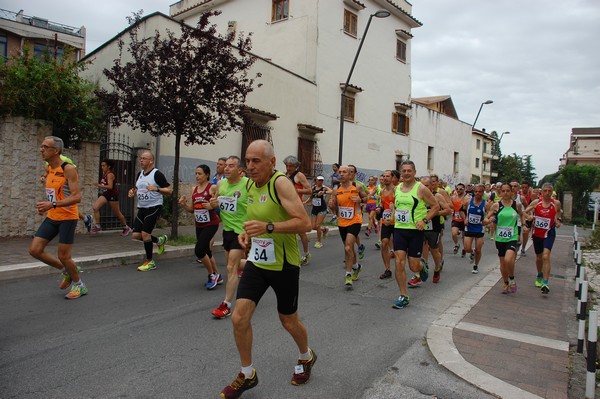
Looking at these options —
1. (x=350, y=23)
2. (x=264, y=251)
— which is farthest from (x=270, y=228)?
(x=350, y=23)

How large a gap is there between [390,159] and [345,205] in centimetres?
2014

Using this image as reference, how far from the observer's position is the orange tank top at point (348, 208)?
750cm

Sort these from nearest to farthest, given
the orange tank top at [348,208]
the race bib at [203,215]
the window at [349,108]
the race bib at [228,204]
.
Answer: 1. the race bib at [228,204]
2. the race bib at [203,215]
3. the orange tank top at [348,208]
4. the window at [349,108]

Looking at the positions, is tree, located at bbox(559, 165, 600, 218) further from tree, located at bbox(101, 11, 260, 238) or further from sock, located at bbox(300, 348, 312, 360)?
sock, located at bbox(300, 348, 312, 360)

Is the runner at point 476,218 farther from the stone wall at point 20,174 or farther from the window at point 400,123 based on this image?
the window at point 400,123

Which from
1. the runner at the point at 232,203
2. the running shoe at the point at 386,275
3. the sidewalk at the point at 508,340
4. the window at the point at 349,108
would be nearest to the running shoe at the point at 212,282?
the runner at the point at 232,203

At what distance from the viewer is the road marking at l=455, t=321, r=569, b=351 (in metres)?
4.77

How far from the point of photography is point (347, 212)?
24.8 feet

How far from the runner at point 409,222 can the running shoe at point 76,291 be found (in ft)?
14.1

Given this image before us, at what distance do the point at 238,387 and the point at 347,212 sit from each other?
15.2 feet

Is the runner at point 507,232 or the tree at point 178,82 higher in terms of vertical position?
the tree at point 178,82

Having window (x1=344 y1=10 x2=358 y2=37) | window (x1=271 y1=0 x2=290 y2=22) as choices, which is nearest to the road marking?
window (x1=271 y1=0 x2=290 y2=22)

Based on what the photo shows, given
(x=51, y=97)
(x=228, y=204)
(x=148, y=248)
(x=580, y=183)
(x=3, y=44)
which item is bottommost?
(x=148, y=248)

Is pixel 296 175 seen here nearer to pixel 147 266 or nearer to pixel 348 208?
pixel 348 208
